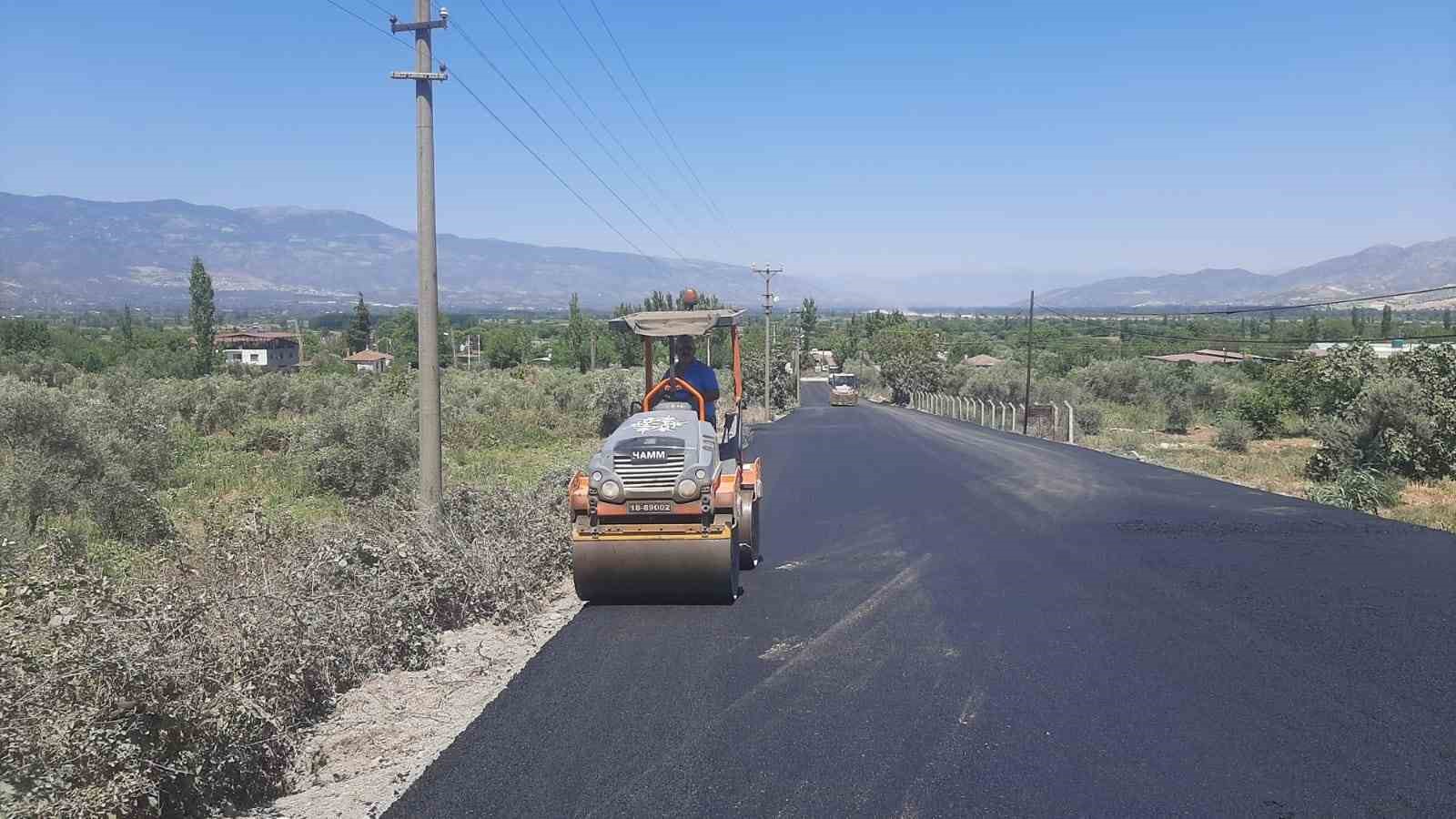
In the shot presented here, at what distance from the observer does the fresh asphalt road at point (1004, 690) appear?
225 inches

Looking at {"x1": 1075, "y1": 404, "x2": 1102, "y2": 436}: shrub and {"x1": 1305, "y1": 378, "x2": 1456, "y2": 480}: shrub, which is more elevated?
{"x1": 1305, "y1": 378, "x2": 1456, "y2": 480}: shrub

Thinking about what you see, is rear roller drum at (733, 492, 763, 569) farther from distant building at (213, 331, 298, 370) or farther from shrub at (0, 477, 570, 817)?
distant building at (213, 331, 298, 370)

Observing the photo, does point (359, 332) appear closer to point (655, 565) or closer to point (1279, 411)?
point (1279, 411)

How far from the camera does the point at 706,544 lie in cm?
930

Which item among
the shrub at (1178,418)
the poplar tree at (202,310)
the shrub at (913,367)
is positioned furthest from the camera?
the shrub at (913,367)

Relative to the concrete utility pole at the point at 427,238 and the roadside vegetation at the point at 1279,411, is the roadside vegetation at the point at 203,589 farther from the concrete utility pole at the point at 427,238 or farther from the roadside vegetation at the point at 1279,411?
the roadside vegetation at the point at 1279,411

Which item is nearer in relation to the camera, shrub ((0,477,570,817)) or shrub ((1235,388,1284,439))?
shrub ((0,477,570,817))

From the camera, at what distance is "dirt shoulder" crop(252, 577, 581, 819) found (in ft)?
18.9

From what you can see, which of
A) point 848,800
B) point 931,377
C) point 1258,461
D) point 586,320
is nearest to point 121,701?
point 848,800

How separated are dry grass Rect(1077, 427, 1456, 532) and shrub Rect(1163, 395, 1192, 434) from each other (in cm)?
66

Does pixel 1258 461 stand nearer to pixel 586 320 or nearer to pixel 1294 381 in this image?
pixel 1294 381

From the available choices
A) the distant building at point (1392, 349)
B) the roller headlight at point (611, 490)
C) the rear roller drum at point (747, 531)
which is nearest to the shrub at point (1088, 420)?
the distant building at point (1392, 349)

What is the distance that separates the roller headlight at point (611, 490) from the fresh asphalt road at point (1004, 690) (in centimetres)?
106

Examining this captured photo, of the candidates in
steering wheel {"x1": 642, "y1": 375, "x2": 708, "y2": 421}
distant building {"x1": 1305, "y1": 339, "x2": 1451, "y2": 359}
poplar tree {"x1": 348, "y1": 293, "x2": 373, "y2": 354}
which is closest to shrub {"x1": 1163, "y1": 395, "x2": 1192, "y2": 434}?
distant building {"x1": 1305, "y1": 339, "x2": 1451, "y2": 359}
